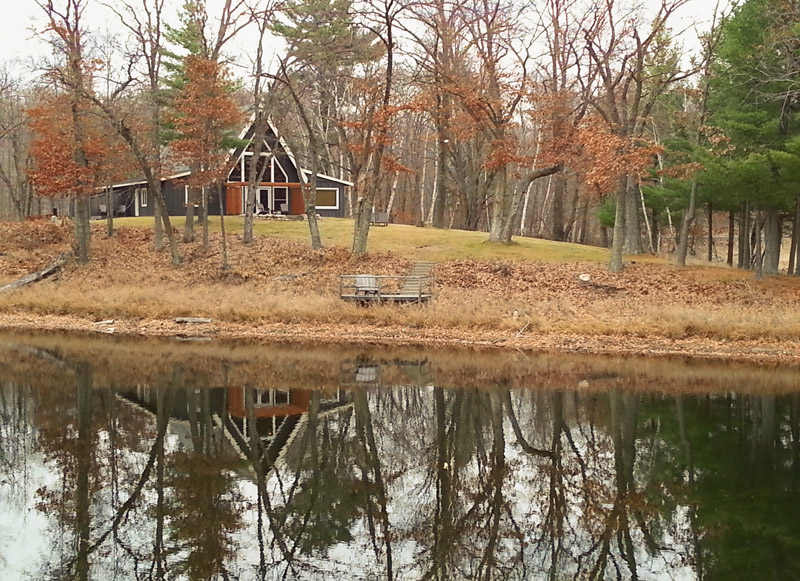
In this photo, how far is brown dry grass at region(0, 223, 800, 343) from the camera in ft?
66.0

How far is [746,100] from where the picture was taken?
24.4m

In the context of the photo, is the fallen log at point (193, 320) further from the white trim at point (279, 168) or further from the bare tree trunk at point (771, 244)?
the white trim at point (279, 168)

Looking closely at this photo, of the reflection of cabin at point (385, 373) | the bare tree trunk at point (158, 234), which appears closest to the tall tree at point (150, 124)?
the bare tree trunk at point (158, 234)

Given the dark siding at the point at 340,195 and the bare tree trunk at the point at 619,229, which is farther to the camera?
the dark siding at the point at 340,195

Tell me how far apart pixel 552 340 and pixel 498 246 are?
44.9 ft

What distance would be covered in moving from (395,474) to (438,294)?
14.6m

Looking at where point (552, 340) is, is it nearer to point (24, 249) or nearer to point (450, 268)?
point (450, 268)

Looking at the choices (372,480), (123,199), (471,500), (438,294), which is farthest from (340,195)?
(471,500)

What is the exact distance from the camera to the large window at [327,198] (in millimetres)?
43406

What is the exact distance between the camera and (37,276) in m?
27.6

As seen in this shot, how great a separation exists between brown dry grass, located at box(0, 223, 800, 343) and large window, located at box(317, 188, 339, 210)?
37.0 feet

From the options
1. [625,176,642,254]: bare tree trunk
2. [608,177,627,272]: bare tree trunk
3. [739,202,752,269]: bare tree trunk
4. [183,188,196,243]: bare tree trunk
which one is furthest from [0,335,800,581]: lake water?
[183,188,196,243]: bare tree trunk

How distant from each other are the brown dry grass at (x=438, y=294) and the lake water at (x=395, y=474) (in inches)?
193

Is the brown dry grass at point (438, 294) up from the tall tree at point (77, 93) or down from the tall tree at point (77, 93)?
down
